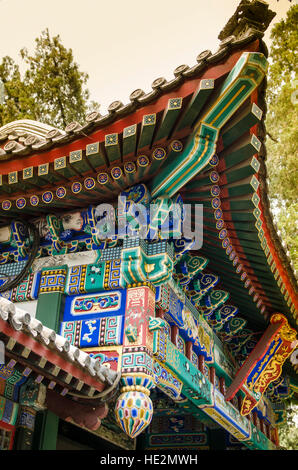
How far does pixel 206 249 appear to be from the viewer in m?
5.05

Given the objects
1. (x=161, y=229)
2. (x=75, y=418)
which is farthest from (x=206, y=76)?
(x=75, y=418)

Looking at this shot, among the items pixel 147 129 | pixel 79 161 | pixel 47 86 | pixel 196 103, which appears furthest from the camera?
pixel 47 86

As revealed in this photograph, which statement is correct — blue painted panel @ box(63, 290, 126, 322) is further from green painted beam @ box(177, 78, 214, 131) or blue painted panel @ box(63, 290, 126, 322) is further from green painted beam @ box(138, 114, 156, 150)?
green painted beam @ box(177, 78, 214, 131)

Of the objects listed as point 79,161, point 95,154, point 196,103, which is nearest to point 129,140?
point 95,154

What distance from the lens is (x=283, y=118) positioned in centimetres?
1299

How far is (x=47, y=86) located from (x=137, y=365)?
959cm

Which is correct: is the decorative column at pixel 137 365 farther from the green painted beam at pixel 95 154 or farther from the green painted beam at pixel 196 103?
the green painted beam at pixel 196 103

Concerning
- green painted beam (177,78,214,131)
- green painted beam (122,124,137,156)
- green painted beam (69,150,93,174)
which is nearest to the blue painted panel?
green painted beam (69,150,93,174)

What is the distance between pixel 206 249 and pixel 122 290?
1282mm

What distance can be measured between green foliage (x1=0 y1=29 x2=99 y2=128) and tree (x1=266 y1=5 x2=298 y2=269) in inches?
202

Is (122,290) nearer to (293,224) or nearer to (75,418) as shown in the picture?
(75,418)

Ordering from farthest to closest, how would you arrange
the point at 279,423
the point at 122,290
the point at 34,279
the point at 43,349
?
the point at 279,423 → the point at 34,279 → the point at 122,290 → the point at 43,349

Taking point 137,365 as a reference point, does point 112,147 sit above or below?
above

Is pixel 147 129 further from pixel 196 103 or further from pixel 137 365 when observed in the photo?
pixel 137 365
